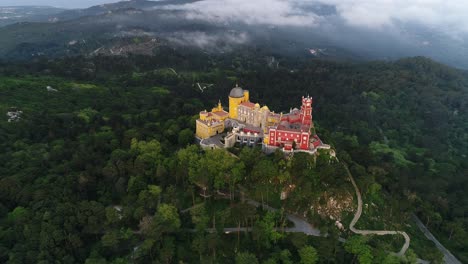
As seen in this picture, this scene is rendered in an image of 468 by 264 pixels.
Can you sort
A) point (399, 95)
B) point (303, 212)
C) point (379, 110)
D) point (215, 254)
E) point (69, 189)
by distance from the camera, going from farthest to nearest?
point (399, 95)
point (379, 110)
point (69, 189)
point (303, 212)
point (215, 254)

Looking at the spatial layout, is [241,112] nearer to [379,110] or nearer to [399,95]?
[379,110]

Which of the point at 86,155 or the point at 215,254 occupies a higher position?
the point at 86,155

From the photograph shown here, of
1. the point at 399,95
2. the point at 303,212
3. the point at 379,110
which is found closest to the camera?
the point at 303,212

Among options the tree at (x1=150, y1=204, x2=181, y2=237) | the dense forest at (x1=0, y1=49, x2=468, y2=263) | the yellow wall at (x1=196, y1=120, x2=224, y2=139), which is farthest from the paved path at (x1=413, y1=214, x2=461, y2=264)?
the tree at (x1=150, y1=204, x2=181, y2=237)

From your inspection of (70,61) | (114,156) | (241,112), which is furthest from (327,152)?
(70,61)

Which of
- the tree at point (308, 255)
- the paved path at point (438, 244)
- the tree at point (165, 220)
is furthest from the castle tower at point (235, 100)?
the paved path at point (438, 244)

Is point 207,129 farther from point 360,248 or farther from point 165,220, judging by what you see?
point 360,248
